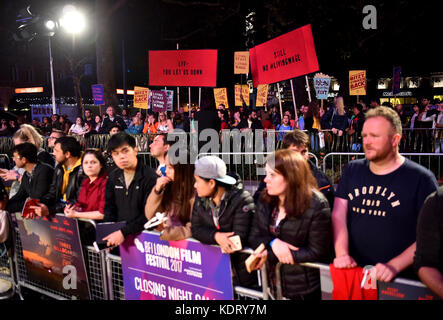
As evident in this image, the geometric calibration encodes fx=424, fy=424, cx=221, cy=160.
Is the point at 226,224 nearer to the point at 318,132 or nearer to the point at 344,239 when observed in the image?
the point at 344,239

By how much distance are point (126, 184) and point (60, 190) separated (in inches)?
54.9

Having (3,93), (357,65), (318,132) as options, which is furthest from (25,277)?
(3,93)

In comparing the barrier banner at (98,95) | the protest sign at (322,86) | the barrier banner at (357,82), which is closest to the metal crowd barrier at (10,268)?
the barrier banner at (357,82)

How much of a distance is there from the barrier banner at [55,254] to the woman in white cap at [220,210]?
1.51 metres

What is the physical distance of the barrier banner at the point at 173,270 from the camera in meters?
3.28

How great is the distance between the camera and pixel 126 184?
4320 mm

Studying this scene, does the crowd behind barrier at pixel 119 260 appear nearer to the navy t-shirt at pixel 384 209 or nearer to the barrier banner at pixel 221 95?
the navy t-shirt at pixel 384 209

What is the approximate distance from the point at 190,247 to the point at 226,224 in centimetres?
34

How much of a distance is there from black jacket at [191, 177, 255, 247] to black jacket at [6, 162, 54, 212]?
2.61 m

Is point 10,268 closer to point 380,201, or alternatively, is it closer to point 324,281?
point 324,281

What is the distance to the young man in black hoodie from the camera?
13.9 feet

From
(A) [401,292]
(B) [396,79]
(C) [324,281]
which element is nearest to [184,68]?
(C) [324,281]

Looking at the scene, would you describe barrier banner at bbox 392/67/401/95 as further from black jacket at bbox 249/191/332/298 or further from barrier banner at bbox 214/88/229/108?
black jacket at bbox 249/191/332/298

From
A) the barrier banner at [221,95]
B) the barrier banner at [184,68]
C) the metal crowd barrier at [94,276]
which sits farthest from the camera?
the barrier banner at [221,95]
